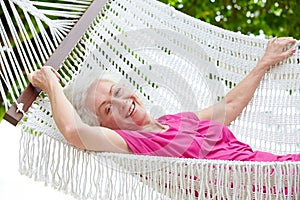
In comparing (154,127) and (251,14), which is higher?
(251,14)

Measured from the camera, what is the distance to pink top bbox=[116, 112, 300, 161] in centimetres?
156

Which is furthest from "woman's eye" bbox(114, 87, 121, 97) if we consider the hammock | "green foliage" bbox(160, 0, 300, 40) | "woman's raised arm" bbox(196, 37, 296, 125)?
"green foliage" bbox(160, 0, 300, 40)

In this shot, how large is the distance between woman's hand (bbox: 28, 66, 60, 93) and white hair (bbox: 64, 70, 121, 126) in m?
0.06

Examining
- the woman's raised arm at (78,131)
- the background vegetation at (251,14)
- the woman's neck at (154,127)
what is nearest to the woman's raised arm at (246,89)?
the woman's neck at (154,127)

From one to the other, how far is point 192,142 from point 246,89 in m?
0.36

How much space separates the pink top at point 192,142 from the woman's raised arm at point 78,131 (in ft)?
0.13

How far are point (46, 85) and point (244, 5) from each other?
6.27 feet

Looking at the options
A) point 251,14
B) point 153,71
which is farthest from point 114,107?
point 251,14

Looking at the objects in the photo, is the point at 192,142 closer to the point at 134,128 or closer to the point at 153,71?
the point at 134,128

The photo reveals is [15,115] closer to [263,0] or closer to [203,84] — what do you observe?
[203,84]

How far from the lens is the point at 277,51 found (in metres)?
1.86

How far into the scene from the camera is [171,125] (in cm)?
172

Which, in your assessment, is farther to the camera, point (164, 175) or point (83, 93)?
point (83, 93)

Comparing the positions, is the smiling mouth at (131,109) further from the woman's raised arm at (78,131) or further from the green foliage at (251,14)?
the green foliage at (251,14)
